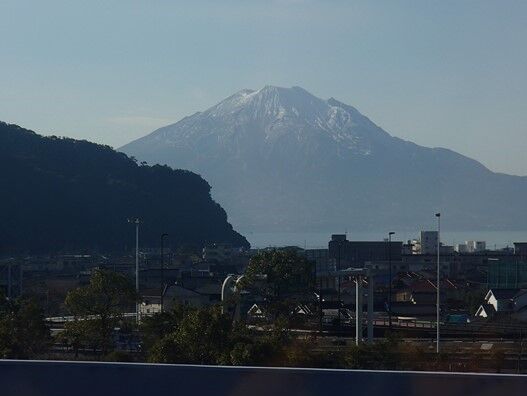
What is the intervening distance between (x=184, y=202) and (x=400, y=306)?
2804 centimetres

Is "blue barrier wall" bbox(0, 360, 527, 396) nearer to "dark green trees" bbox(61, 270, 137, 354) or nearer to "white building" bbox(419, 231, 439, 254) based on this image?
"dark green trees" bbox(61, 270, 137, 354)

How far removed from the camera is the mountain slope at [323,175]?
134m

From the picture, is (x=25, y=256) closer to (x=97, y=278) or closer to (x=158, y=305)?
(x=158, y=305)

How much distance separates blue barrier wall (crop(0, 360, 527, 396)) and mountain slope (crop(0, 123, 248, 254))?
119 ft

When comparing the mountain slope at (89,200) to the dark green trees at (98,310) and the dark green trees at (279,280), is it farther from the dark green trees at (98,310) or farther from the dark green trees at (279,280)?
the dark green trees at (98,310)

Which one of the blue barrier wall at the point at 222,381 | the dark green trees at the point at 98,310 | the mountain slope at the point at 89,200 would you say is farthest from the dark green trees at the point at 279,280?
the mountain slope at the point at 89,200

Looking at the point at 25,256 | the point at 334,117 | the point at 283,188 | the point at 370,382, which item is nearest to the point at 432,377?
the point at 370,382

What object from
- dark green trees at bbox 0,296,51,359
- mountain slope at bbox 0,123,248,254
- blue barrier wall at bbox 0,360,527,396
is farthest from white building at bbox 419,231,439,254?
blue barrier wall at bbox 0,360,527,396

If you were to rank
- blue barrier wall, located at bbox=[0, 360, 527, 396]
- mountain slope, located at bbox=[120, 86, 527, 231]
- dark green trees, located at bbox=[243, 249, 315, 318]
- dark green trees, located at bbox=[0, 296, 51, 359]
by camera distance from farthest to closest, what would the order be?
mountain slope, located at bbox=[120, 86, 527, 231] → dark green trees, located at bbox=[243, 249, 315, 318] → dark green trees, located at bbox=[0, 296, 51, 359] → blue barrier wall, located at bbox=[0, 360, 527, 396]

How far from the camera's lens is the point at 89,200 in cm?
4475

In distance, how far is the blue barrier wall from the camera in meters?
3.27

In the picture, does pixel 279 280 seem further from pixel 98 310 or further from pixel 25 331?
pixel 25 331

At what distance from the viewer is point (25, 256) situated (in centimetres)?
3969

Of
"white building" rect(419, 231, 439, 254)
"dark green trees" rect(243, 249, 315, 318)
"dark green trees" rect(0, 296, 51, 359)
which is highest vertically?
"white building" rect(419, 231, 439, 254)
